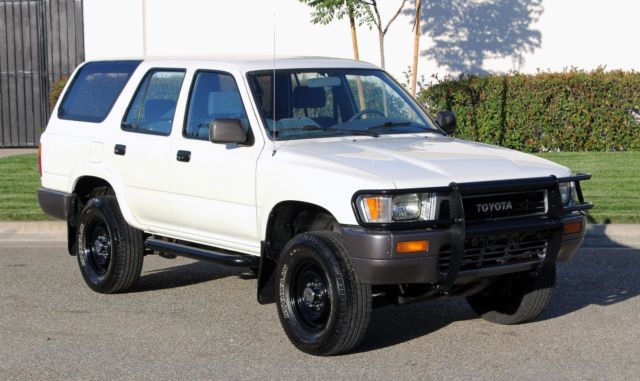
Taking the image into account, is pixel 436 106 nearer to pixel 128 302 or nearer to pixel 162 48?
pixel 162 48

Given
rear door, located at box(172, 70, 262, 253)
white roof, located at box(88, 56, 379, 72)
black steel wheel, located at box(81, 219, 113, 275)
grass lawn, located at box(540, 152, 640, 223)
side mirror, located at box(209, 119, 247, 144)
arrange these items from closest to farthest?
side mirror, located at box(209, 119, 247, 144) < rear door, located at box(172, 70, 262, 253) < white roof, located at box(88, 56, 379, 72) < black steel wheel, located at box(81, 219, 113, 275) < grass lawn, located at box(540, 152, 640, 223)

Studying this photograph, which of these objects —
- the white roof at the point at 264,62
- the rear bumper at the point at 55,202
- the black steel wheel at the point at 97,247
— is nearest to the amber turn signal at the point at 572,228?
the white roof at the point at 264,62

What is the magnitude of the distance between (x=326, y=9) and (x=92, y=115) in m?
9.82

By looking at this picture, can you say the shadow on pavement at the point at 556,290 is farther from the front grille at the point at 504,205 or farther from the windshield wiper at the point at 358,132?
the windshield wiper at the point at 358,132

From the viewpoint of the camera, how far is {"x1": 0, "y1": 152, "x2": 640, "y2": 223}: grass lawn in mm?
12641

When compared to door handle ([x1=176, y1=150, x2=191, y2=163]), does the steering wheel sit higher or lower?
higher

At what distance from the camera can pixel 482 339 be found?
7516 millimetres

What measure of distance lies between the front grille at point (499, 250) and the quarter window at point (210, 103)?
6.47 ft

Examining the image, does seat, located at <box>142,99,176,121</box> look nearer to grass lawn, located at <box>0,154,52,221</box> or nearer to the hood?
the hood

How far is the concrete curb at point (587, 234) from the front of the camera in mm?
11469

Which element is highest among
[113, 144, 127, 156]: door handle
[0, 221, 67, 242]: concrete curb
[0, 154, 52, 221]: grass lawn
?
[113, 144, 127, 156]: door handle

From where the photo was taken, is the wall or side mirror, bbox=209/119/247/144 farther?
the wall

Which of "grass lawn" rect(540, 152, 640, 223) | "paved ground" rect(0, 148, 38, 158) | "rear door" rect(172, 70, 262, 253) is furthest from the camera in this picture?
"paved ground" rect(0, 148, 38, 158)

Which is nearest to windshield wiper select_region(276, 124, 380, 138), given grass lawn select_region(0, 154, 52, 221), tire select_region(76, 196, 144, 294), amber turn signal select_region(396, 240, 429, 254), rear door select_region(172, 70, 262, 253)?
rear door select_region(172, 70, 262, 253)
